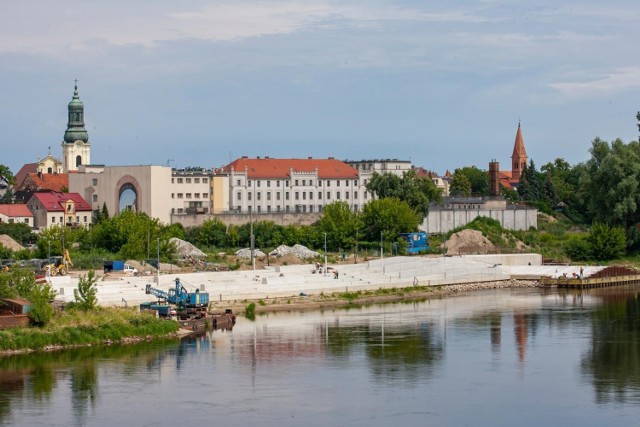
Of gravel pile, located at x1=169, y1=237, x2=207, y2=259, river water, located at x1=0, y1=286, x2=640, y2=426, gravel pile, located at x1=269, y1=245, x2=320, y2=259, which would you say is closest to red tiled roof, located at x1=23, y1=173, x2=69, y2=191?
gravel pile, located at x1=169, y1=237, x2=207, y2=259

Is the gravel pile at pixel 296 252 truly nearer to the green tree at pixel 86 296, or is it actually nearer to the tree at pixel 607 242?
the tree at pixel 607 242

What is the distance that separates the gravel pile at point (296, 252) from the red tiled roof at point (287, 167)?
2243cm

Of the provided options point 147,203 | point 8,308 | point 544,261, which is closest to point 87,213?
point 147,203

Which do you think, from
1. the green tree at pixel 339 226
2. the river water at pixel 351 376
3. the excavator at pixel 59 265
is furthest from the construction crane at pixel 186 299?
the green tree at pixel 339 226

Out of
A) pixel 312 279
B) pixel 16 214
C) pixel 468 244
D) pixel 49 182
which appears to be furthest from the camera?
pixel 49 182

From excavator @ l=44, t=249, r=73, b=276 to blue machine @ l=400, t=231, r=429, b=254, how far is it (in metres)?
28.2

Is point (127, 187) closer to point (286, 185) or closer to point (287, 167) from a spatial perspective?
point (286, 185)

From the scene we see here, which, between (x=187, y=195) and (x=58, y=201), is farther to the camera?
(x=187, y=195)

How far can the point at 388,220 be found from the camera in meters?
97.3

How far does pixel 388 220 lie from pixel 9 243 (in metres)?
28.4

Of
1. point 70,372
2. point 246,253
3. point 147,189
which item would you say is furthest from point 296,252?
point 70,372

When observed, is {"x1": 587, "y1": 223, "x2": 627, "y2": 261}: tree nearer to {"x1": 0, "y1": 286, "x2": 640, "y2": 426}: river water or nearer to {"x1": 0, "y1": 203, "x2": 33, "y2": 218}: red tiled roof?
{"x1": 0, "y1": 286, "x2": 640, "y2": 426}: river water

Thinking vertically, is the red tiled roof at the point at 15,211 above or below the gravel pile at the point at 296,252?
above

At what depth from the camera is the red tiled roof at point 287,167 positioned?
4471 inches
